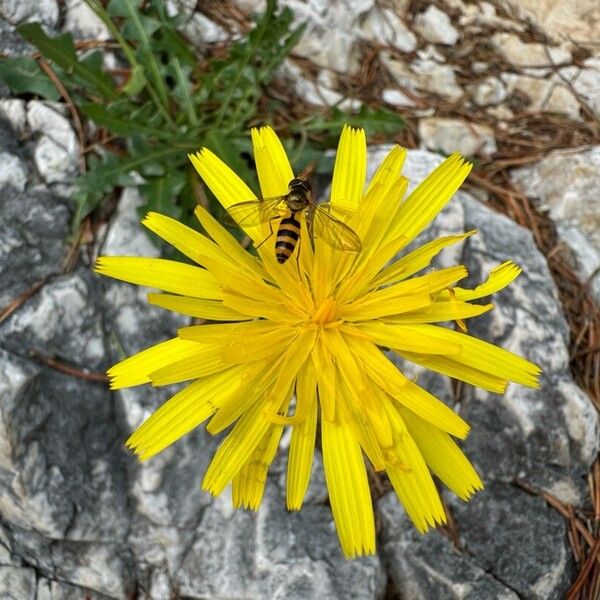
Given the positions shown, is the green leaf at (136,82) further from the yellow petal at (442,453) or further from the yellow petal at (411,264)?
the yellow petal at (442,453)

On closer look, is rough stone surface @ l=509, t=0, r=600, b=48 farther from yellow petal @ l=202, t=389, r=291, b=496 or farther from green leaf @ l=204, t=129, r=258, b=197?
yellow petal @ l=202, t=389, r=291, b=496

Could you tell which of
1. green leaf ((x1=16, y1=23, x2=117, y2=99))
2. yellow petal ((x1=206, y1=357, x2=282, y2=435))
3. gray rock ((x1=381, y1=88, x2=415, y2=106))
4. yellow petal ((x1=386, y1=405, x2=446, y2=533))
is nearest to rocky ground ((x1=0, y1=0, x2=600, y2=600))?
green leaf ((x1=16, y1=23, x2=117, y2=99))

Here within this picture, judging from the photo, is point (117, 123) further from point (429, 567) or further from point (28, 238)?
point (429, 567)

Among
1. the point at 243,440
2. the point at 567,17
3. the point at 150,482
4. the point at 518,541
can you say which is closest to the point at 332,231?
the point at 243,440

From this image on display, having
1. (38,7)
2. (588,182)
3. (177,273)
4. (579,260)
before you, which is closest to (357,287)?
(177,273)

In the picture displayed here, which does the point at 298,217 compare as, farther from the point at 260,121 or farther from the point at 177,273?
the point at 260,121

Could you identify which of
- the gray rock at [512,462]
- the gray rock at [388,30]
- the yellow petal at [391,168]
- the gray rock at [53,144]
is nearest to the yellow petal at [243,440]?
the yellow petal at [391,168]
